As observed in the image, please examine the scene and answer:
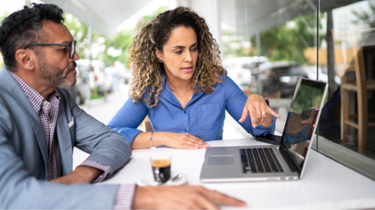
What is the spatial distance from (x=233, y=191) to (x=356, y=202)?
34 centimetres

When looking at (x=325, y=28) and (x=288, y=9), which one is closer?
(x=325, y=28)

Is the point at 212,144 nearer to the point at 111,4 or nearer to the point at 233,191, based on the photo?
the point at 233,191

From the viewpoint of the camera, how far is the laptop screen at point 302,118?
970 mm

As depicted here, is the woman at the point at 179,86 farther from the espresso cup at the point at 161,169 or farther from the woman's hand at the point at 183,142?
the espresso cup at the point at 161,169

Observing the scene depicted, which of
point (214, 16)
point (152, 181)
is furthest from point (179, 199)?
point (214, 16)

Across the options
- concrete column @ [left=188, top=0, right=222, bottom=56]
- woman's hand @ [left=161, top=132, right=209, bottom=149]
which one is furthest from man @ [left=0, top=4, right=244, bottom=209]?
concrete column @ [left=188, top=0, right=222, bottom=56]

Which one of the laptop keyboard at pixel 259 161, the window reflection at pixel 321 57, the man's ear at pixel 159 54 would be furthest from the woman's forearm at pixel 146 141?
the window reflection at pixel 321 57

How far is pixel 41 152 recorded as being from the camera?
43.3 inches

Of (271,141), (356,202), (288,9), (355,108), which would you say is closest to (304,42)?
(288,9)

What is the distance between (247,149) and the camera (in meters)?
1.33

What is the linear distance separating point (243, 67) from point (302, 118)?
341cm

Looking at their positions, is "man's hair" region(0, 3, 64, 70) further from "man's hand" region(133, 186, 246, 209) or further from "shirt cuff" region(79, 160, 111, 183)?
"man's hand" region(133, 186, 246, 209)

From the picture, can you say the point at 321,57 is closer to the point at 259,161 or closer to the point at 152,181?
the point at 259,161

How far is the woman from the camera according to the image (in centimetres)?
178
